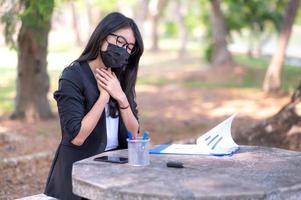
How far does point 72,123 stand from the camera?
129 inches

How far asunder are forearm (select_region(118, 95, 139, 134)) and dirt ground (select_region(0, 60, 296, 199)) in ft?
8.37

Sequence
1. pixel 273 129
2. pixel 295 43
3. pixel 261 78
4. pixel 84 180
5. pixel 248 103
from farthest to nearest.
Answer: pixel 295 43
pixel 261 78
pixel 248 103
pixel 273 129
pixel 84 180

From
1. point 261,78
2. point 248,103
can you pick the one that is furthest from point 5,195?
point 261,78

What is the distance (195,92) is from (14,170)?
9067mm

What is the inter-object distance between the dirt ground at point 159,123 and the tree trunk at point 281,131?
278mm

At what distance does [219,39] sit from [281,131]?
35.8 feet

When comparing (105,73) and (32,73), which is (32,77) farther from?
(105,73)

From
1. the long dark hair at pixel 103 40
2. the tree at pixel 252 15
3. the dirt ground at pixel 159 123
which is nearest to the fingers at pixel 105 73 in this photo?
the long dark hair at pixel 103 40

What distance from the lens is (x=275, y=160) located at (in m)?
3.43

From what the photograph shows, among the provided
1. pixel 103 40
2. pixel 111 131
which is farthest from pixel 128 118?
pixel 103 40

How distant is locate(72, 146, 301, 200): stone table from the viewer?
2.66 m

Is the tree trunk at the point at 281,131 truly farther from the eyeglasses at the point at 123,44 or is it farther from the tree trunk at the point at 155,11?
the tree trunk at the point at 155,11

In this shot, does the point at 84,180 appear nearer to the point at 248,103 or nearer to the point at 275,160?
the point at 275,160

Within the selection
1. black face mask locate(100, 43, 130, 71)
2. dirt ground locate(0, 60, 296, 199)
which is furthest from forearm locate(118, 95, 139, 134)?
dirt ground locate(0, 60, 296, 199)
